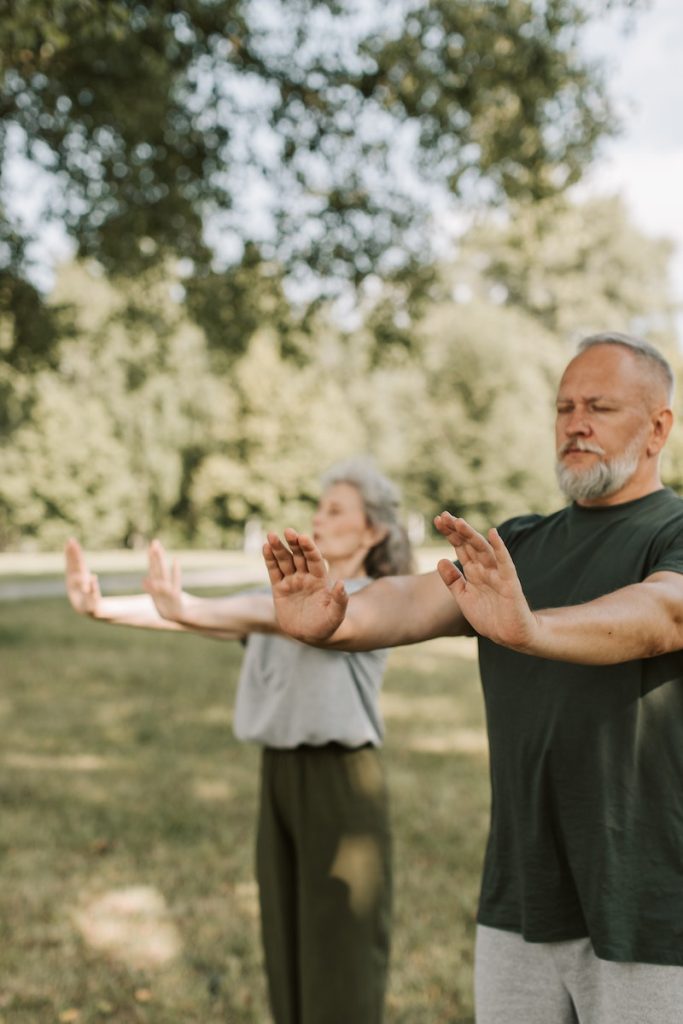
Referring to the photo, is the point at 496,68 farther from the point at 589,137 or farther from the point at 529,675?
the point at 529,675

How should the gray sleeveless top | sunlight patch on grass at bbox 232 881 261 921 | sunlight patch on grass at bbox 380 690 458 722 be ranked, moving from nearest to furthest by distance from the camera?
1. the gray sleeveless top
2. sunlight patch on grass at bbox 232 881 261 921
3. sunlight patch on grass at bbox 380 690 458 722

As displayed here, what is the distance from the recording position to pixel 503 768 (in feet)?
8.24

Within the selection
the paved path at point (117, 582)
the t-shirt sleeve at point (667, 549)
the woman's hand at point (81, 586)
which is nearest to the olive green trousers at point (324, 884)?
the woman's hand at point (81, 586)

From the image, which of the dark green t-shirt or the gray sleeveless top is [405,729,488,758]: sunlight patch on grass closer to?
the gray sleeveless top

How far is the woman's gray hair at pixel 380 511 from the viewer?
4129 mm

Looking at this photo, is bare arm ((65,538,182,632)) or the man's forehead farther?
bare arm ((65,538,182,632))

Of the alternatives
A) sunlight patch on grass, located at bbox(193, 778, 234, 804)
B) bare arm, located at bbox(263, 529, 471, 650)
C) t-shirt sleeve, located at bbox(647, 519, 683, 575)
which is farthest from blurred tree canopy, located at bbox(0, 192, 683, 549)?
t-shirt sleeve, located at bbox(647, 519, 683, 575)

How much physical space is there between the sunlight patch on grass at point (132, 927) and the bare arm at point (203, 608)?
206cm

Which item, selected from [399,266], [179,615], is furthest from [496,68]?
[179,615]

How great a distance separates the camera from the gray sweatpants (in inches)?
88.7

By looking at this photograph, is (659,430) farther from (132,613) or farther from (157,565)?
(132,613)

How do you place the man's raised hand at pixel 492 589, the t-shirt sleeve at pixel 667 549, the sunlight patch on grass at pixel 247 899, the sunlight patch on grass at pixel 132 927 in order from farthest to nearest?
the sunlight patch on grass at pixel 247 899 → the sunlight patch on grass at pixel 132 927 → the t-shirt sleeve at pixel 667 549 → the man's raised hand at pixel 492 589

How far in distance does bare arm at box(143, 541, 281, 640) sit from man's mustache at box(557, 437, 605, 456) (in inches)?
59.1

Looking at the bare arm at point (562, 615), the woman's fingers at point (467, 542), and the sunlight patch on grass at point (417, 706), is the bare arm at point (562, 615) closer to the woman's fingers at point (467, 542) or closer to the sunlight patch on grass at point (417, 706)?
the woman's fingers at point (467, 542)
